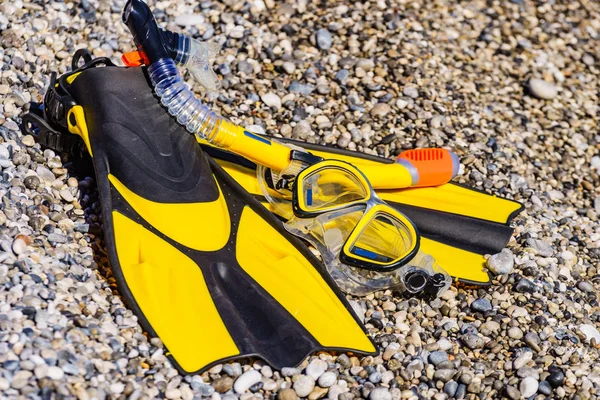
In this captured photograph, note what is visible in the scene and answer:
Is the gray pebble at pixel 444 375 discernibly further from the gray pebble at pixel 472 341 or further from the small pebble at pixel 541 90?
the small pebble at pixel 541 90

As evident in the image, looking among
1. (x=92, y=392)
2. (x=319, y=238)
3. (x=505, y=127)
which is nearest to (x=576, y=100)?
(x=505, y=127)

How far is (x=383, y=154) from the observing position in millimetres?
3580

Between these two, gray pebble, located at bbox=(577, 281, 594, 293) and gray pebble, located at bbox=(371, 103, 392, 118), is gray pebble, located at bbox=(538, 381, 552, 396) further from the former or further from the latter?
gray pebble, located at bbox=(371, 103, 392, 118)

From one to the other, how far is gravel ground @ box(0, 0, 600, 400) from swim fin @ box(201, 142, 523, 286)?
8 cm

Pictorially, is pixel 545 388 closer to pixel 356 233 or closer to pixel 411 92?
pixel 356 233

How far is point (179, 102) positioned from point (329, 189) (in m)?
0.63

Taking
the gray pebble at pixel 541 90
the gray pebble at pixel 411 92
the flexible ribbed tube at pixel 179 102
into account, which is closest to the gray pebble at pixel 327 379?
the flexible ribbed tube at pixel 179 102

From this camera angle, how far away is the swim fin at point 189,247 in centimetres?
259

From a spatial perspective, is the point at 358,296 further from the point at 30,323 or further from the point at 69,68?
the point at 69,68

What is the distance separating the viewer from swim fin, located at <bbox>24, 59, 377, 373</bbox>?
8.50 feet

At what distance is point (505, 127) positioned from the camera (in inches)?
155

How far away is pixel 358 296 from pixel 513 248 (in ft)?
2.31

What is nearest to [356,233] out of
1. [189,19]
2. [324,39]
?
[324,39]

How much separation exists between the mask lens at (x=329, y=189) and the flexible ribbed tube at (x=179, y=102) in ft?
1.29
